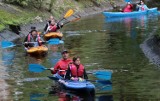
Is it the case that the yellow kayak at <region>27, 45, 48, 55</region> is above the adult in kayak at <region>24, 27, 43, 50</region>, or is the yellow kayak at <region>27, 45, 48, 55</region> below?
below

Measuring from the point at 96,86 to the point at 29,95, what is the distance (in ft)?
7.59

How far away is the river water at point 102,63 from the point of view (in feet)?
54.1

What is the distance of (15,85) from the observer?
60.6 feet

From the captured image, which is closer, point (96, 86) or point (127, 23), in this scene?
point (96, 86)

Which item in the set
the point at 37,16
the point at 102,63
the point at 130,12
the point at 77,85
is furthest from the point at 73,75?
the point at 130,12

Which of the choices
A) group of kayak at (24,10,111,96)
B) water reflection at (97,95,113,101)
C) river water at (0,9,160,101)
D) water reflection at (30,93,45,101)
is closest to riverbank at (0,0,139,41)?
river water at (0,9,160,101)

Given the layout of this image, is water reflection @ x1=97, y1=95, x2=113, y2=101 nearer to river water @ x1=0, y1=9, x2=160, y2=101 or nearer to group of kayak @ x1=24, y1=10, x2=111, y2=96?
river water @ x1=0, y1=9, x2=160, y2=101

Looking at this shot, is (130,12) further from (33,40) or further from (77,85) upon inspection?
(77,85)

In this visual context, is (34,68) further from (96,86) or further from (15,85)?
(96,86)

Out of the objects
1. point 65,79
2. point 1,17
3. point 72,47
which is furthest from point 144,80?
point 1,17

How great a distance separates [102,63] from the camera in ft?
74.1

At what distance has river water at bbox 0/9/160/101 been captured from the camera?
16.5 m

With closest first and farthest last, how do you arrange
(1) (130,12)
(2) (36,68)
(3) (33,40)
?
(2) (36,68) → (3) (33,40) → (1) (130,12)

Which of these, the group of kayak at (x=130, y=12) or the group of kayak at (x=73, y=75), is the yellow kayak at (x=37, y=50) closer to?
the group of kayak at (x=73, y=75)
